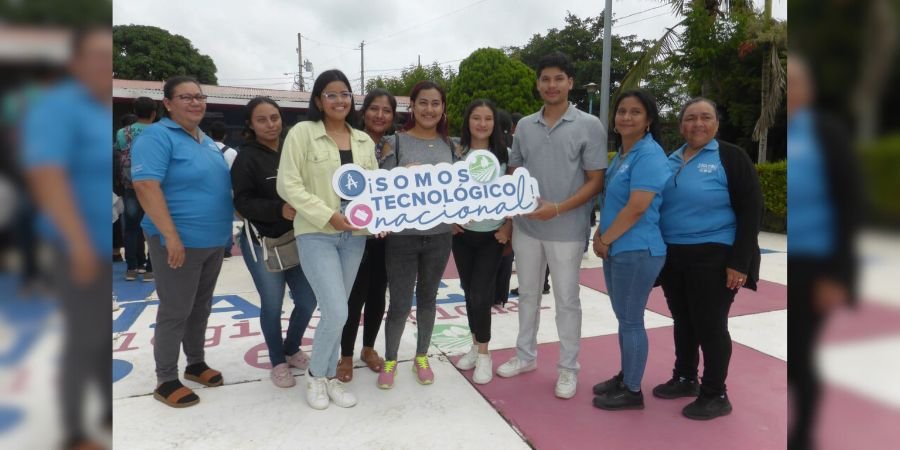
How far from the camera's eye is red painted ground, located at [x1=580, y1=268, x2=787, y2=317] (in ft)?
15.3

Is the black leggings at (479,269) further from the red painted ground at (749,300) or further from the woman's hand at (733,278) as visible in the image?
the red painted ground at (749,300)

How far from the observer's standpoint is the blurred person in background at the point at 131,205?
15.9 feet

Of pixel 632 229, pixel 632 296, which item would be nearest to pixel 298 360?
pixel 632 296

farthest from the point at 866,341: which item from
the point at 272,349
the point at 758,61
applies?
the point at 758,61

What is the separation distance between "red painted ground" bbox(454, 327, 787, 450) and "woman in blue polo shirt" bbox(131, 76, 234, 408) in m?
1.65

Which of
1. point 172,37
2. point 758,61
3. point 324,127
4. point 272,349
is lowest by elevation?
point 272,349

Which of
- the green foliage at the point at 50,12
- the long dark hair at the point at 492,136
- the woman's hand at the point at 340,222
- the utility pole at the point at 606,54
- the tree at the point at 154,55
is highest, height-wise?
the tree at the point at 154,55

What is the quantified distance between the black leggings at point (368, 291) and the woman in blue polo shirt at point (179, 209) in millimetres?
758

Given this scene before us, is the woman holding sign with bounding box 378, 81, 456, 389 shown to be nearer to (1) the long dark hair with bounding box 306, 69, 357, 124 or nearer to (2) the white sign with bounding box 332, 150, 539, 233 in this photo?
(2) the white sign with bounding box 332, 150, 539, 233

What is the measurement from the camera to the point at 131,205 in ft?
18.1

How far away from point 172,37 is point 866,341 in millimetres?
37484

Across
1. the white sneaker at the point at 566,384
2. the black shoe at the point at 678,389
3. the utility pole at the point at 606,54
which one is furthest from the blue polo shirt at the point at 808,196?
the utility pole at the point at 606,54

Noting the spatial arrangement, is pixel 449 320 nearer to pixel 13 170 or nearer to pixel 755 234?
pixel 755 234

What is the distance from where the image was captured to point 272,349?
3.22 m
